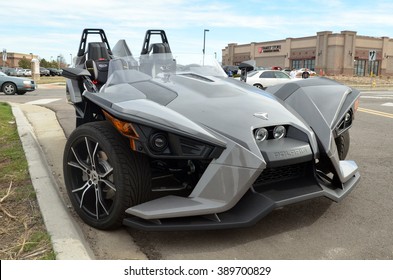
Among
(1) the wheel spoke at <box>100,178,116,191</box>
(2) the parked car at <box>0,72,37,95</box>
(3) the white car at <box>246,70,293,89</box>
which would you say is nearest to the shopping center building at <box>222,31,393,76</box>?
(3) the white car at <box>246,70,293,89</box>

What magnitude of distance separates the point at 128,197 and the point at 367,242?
178cm

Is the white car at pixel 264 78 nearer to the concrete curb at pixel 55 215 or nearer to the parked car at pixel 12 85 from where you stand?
the parked car at pixel 12 85

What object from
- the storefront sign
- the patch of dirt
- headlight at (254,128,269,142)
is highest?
the storefront sign

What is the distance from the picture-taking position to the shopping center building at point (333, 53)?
214ft

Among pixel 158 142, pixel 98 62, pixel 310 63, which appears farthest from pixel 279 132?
→ pixel 310 63

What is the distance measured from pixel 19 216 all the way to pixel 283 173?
7.26 feet

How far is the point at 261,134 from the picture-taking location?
117 inches

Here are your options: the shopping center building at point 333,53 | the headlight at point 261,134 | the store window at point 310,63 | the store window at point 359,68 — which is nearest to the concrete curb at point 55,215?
the headlight at point 261,134

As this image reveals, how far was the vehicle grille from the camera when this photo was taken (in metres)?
3.04

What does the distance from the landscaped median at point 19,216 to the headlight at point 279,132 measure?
178cm

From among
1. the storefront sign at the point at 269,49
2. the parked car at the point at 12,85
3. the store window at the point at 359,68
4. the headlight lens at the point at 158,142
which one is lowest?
the parked car at the point at 12,85

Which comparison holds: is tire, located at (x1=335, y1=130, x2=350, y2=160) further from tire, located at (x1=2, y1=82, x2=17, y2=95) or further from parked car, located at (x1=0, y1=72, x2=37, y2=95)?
tire, located at (x1=2, y1=82, x2=17, y2=95)

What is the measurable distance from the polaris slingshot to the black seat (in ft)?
6.17

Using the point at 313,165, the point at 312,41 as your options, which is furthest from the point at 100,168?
the point at 312,41
